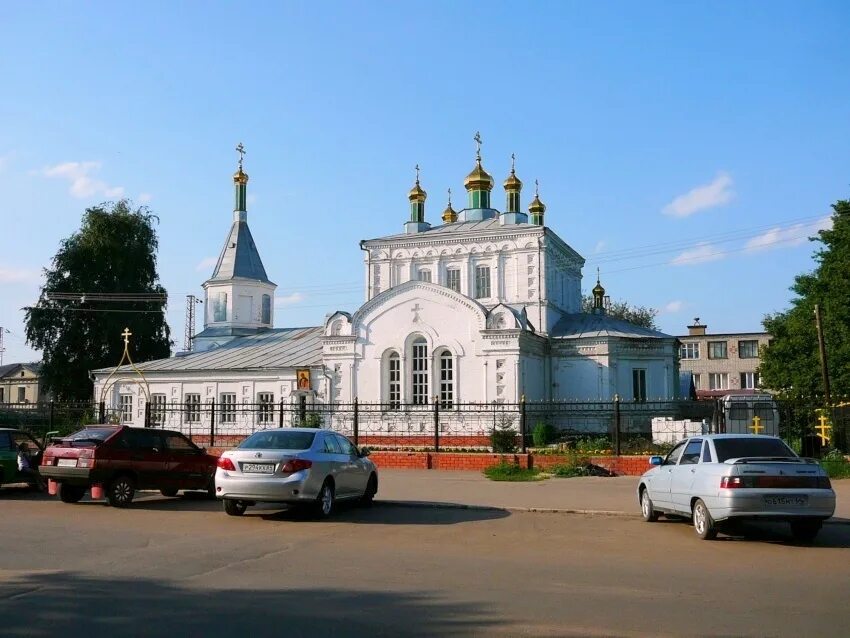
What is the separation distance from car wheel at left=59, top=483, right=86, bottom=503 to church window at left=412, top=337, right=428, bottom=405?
21530 mm

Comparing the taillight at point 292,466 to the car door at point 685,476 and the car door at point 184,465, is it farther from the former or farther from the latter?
the car door at point 685,476

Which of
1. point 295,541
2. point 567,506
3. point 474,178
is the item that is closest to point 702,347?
point 474,178

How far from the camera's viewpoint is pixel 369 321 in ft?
123

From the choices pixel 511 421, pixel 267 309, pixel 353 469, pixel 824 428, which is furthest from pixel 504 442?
pixel 267 309

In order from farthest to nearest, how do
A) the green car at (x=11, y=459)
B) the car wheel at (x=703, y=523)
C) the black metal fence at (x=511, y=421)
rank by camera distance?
the black metal fence at (x=511, y=421)
the green car at (x=11, y=459)
the car wheel at (x=703, y=523)

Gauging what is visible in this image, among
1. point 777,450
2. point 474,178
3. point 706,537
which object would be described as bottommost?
point 706,537

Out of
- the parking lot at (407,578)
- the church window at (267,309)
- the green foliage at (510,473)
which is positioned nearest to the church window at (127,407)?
the church window at (267,309)

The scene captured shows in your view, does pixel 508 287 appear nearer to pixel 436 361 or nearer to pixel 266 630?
pixel 436 361

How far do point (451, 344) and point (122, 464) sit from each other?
21832 mm

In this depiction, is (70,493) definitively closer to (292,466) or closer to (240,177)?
(292,466)

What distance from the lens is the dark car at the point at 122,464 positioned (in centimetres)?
1498

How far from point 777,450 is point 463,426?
21.1 meters

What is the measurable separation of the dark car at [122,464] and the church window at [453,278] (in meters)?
26.6

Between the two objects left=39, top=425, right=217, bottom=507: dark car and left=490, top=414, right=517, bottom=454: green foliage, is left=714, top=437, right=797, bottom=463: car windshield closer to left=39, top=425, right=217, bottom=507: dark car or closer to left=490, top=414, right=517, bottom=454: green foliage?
left=39, top=425, right=217, bottom=507: dark car
